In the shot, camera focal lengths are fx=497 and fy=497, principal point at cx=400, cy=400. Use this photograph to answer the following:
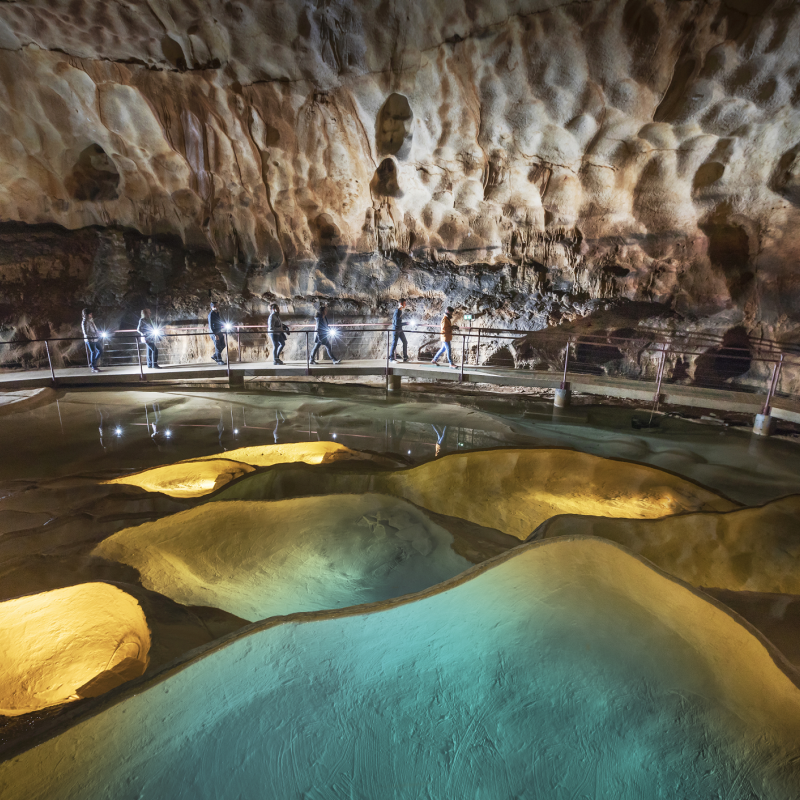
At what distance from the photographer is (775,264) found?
29.0 ft

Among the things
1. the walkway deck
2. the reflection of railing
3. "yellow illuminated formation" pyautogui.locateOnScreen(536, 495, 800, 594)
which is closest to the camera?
"yellow illuminated formation" pyautogui.locateOnScreen(536, 495, 800, 594)

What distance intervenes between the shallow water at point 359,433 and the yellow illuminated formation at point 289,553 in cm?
151

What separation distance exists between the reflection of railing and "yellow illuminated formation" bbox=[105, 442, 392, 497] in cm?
337

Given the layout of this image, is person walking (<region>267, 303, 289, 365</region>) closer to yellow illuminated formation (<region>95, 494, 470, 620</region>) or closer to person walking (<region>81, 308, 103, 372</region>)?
person walking (<region>81, 308, 103, 372</region>)

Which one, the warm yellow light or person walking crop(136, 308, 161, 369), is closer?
the warm yellow light

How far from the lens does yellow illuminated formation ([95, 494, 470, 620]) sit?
10.4 ft

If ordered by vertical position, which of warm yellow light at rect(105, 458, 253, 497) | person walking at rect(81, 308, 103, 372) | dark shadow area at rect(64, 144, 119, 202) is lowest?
warm yellow light at rect(105, 458, 253, 497)

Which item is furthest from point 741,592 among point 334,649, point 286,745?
point 286,745

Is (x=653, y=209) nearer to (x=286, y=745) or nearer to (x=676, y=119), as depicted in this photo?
(x=676, y=119)

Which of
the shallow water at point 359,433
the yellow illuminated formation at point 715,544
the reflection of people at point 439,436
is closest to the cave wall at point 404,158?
the shallow water at point 359,433

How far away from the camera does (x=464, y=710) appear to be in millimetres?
2131

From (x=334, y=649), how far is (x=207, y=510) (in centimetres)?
210

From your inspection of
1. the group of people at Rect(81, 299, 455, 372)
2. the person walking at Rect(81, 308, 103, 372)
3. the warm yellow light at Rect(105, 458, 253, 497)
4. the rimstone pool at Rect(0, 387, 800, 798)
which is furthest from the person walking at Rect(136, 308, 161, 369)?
the warm yellow light at Rect(105, 458, 253, 497)

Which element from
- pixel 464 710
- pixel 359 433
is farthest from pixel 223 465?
pixel 464 710
